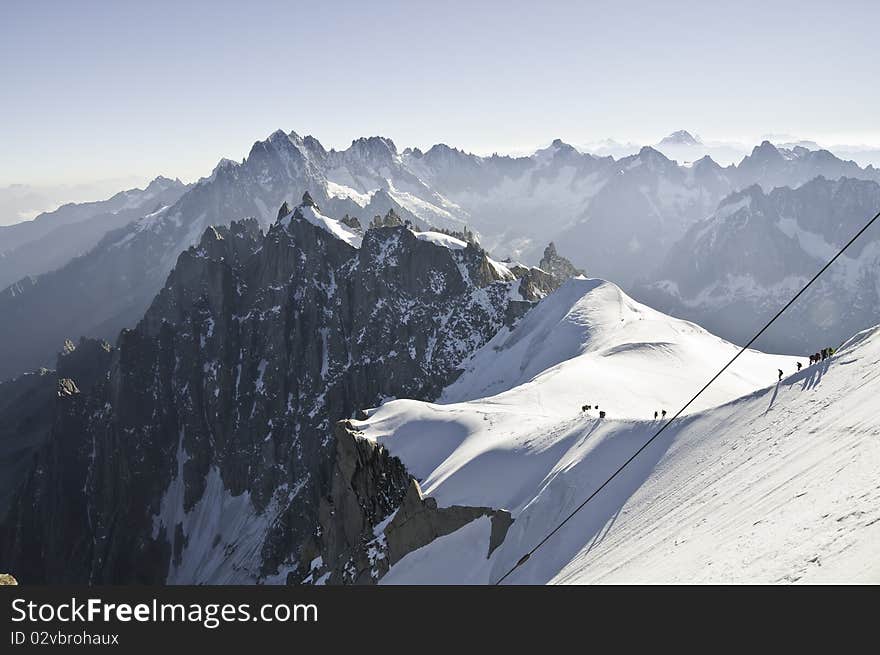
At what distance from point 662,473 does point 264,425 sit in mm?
171415

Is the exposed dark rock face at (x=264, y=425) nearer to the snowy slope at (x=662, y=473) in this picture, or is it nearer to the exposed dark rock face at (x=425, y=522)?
the snowy slope at (x=662, y=473)

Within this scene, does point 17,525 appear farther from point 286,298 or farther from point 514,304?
point 514,304

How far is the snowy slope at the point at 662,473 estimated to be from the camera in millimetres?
18000

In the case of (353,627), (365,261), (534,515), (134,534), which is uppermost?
(365,261)

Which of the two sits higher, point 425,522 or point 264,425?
point 425,522

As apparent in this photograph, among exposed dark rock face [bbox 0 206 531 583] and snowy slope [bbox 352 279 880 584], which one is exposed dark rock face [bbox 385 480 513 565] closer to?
snowy slope [bbox 352 279 880 584]

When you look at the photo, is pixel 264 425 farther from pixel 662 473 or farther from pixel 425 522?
pixel 662 473

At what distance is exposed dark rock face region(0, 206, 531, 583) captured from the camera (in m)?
155

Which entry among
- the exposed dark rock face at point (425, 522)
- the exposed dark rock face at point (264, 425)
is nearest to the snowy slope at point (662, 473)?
the exposed dark rock face at point (425, 522)

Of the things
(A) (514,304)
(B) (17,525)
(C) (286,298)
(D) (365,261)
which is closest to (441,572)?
(A) (514,304)

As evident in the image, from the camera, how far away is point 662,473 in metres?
33.7

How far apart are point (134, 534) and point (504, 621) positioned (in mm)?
193741

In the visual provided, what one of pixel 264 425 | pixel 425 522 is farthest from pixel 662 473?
pixel 264 425

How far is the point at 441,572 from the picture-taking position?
141 ft
